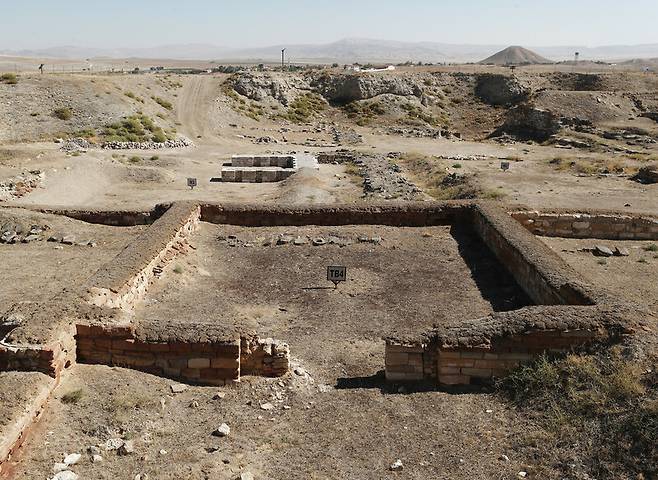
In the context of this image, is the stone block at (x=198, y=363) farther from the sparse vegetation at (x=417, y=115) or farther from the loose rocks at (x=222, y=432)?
the sparse vegetation at (x=417, y=115)

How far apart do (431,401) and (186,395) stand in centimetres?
328

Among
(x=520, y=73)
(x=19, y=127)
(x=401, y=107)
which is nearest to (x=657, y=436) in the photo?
(x=19, y=127)

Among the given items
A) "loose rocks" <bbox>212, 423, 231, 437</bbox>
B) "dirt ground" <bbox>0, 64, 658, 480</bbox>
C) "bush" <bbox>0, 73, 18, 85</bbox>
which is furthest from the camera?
"bush" <bbox>0, 73, 18, 85</bbox>

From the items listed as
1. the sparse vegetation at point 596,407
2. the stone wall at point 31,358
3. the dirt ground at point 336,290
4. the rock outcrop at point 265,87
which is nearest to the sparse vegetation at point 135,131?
the rock outcrop at point 265,87

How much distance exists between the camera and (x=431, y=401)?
841cm

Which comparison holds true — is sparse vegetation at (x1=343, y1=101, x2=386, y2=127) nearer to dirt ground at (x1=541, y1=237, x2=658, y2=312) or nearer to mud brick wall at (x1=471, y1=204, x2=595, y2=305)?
dirt ground at (x1=541, y1=237, x2=658, y2=312)

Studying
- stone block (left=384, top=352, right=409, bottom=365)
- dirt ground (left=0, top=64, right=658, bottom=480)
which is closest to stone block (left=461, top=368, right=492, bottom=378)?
dirt ground (left=0, top=64, right=658, bottom=480)

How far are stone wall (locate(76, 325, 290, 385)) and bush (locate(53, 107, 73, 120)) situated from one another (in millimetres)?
36123

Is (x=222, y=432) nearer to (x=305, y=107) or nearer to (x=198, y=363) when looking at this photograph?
(x=198, y=363)

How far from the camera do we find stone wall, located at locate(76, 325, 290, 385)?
8.74m

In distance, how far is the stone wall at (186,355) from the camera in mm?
8742

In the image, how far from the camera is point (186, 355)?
879 cm

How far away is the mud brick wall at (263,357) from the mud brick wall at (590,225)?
36.4 feet

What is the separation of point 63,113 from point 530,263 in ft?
121
